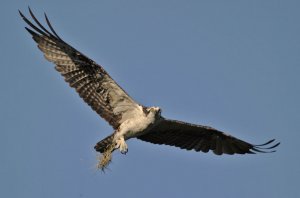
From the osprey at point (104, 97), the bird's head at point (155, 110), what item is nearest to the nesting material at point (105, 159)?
Result: the osprey at point (104, 97)

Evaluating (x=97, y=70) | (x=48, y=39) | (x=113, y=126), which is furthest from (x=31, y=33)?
(x=113, y=126)

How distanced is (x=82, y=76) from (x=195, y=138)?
2980mm

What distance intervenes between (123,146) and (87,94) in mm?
1406

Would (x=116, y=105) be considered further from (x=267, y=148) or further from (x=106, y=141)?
(x=267, y=148)

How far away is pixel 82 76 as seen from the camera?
15.9 meters

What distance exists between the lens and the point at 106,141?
51.0ft

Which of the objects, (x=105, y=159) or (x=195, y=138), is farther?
(x=195, y=138)

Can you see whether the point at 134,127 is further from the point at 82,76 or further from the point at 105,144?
the point at 82,76

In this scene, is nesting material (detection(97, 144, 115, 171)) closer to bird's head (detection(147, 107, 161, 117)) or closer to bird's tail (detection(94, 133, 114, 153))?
bird's tail (detection(94, 133, 114, 153))

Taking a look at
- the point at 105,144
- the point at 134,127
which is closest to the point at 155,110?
the point at 134,127

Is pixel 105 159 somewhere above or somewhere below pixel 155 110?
below

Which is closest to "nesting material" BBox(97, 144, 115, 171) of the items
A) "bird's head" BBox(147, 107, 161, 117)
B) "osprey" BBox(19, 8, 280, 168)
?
"osprey" BBox(19, 8, 280, 168)

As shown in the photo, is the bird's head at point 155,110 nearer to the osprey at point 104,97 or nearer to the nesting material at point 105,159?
the osprey at point 104,97

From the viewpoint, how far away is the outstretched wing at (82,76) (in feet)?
51.9
